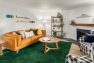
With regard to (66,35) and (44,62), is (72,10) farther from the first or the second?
(44,62)

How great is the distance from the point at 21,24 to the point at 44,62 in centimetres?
334

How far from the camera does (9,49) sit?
13.8 feet

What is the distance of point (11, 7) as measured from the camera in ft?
16.4

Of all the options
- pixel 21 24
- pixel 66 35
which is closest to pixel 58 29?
pixel 66 35

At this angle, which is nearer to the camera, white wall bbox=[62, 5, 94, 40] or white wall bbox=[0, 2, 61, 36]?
white wall bbox=[0, 2, 61, 36]

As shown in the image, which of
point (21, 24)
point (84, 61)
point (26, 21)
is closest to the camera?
point (84, 61)

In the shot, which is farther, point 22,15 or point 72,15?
point 72,15

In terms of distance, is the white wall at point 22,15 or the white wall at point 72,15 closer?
the white wall at point 22,15

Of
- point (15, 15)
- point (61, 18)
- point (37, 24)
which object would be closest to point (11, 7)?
point (15, 15)

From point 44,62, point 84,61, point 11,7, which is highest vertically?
point 11,7

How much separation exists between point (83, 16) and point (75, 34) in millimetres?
1331

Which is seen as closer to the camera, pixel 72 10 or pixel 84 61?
pixel 84 61

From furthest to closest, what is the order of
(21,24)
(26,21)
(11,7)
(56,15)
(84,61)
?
(56,15) < (26,21) < (21,24) < (11,7) < (84,61)

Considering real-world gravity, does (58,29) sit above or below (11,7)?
below
